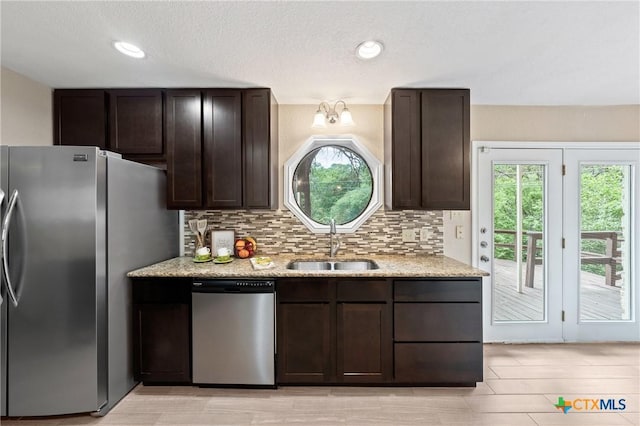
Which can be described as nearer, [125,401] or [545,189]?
[125,401]

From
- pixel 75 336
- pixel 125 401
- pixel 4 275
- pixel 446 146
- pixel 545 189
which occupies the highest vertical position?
pixel 446 146

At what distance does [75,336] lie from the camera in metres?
2.04

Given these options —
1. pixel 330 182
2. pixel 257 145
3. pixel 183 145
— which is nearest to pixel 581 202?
pixel 330 182

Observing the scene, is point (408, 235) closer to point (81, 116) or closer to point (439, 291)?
point (439, 291)

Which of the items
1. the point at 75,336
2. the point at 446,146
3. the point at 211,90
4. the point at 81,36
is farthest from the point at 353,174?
the point at 75,336

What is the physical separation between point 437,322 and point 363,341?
21.8 inches

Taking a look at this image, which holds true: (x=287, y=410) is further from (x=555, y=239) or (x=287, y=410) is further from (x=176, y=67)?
(x=555, y=239)

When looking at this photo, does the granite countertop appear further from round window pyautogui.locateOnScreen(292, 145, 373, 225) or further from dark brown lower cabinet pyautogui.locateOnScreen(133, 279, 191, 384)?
round window pyautogui.locateOnScreen(292, 145, 373, 225)

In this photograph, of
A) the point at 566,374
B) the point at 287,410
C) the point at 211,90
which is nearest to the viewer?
the point at 287,410

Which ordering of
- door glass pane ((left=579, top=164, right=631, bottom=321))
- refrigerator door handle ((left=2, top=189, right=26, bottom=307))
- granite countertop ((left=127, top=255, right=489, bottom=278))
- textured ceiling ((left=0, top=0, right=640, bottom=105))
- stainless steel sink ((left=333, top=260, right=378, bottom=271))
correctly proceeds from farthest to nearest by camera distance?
door glass pane ((left=579, top=164, right=631, bottom=321)), stainless steel sink ((left=333, top=260, right=378, bottom=271)), granite countertop ((left=127, top=255, right=489, bottom=278)), refrigerator door handle ((left=2, top=189, right=26, bottom=307)), textured ceiling ((left=0, top=0, right=640, bottom=105))

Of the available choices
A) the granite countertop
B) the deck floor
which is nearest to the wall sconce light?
the granite countertop

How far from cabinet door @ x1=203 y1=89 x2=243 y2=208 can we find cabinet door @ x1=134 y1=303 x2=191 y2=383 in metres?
0.98

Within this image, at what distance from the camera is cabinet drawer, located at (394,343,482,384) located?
236 centimetres

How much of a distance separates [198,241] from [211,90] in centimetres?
137
